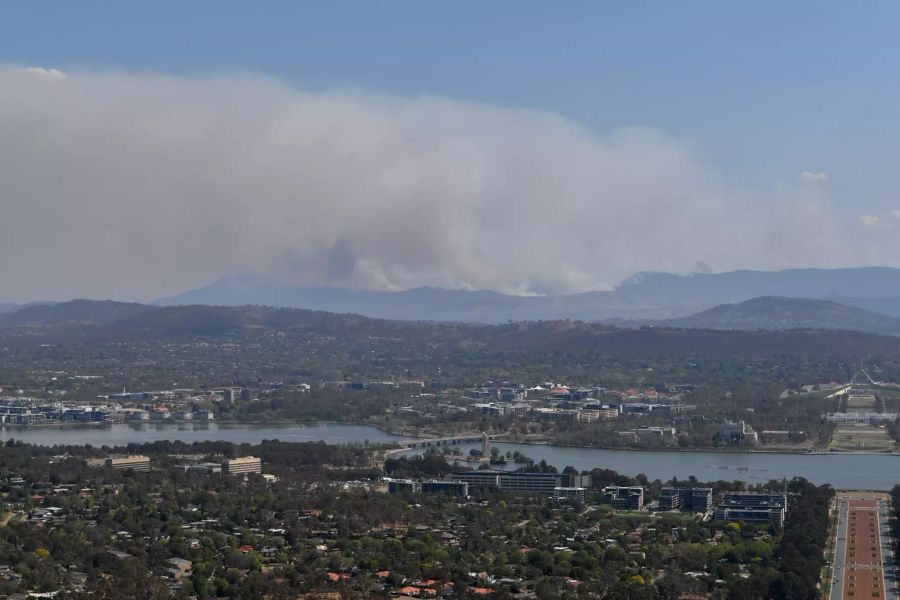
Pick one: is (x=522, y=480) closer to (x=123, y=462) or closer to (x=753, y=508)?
(x=753, y=508)

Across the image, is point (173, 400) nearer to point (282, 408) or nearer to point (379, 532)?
point (282, 408)

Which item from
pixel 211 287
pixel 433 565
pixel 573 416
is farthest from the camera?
pixel 211 287

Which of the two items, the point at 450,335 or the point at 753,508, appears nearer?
the point at 753,508

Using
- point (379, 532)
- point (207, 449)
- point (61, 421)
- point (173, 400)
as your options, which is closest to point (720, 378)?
point (173, 400)

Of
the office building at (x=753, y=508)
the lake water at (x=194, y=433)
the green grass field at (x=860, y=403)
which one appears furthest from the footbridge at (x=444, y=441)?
the office building at (x=753, y=508)

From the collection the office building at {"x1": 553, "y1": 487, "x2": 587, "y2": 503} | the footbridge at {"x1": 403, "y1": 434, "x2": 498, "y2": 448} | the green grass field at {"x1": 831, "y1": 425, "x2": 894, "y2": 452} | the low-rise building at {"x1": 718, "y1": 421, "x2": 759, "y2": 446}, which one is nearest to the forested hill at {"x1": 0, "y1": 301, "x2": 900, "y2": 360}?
the green grass field at {"x1": 831, "y1": 425, "x2": 894, "y2": 452}

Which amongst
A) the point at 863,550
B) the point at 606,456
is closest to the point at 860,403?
the point at 606,456

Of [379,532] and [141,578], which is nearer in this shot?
[141,578]
